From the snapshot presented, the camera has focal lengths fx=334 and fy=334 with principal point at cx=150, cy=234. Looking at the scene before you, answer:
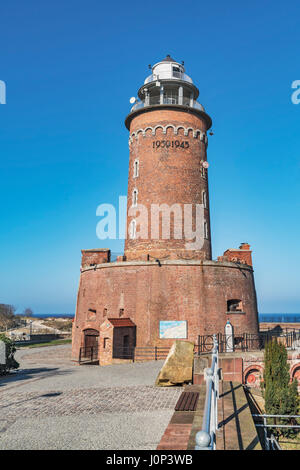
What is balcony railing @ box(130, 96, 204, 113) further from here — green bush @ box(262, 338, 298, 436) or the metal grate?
the metal grate

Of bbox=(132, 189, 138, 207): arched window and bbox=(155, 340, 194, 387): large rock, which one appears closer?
bbox=(155, 340, 194, 387): large rock

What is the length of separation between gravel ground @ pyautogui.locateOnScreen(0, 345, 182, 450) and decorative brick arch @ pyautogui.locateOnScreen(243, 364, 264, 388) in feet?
13.3

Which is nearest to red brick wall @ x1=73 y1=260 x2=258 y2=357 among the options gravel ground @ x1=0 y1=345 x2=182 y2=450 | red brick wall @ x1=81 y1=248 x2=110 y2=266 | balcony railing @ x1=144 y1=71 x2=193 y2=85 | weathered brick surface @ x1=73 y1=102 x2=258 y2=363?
weathered brick surface @ x1=73 y1=102 x2=258 y2=363

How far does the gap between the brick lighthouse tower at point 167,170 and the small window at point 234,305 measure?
3.65 metres

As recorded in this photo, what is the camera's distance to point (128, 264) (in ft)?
68.1

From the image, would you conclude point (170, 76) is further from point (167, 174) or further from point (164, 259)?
point (164, 259)

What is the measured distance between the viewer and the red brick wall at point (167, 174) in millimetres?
22609

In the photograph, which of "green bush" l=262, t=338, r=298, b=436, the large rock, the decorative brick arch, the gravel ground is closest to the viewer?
the gravel ground

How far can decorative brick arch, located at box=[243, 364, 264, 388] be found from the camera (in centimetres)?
1427

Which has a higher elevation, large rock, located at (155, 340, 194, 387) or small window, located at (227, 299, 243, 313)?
small window, located at (227, 299, 243, 313)

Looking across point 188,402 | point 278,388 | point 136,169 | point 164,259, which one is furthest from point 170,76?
point 188,402

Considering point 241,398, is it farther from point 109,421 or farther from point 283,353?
point 283,353

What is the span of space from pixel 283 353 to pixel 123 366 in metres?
7.61

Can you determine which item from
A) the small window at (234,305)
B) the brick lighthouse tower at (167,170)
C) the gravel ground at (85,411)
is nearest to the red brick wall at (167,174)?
the brick lighthouse tower at (167,170)
